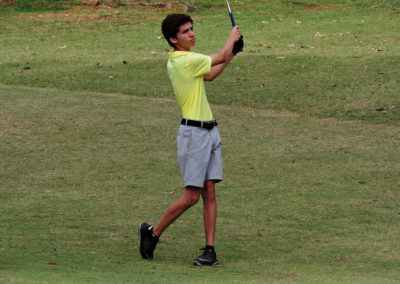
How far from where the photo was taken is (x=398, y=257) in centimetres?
585

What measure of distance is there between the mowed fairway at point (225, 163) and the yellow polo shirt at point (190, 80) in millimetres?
1038

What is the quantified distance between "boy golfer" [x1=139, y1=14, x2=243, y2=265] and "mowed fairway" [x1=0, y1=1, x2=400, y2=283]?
326 millimetres

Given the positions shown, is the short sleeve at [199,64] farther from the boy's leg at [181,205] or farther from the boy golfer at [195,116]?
the boy's leg at [181,205]

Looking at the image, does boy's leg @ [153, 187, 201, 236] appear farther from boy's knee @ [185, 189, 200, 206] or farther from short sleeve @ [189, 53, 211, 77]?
short sleeve @ [189, 53, 211, 77]

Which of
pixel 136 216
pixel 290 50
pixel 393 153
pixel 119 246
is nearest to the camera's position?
pixel 119 246

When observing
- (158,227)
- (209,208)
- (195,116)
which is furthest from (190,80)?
(158,227)

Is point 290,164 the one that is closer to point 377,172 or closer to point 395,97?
point 377,172

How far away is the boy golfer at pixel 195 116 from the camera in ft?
18.3

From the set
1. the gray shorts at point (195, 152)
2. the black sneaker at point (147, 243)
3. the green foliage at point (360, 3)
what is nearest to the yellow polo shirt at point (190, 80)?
the gray shorts at point (195, 152)

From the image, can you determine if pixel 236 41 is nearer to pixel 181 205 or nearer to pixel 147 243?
pixel 181 205

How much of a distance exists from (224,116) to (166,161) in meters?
2.58

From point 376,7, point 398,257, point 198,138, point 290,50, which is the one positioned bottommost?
point 398,257

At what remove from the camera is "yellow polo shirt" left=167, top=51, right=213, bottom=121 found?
5.58 metres

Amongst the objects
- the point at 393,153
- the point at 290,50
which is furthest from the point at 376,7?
the point at 393,153
